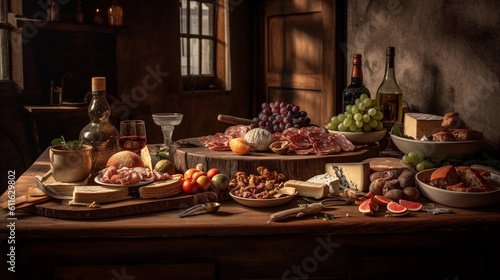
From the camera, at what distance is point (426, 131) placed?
2359mm

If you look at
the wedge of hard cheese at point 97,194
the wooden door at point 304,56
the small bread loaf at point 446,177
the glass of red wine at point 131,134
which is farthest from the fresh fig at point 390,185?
the wooden door at point 304,56

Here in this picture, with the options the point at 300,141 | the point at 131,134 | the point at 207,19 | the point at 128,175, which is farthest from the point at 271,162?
the point at 207,19

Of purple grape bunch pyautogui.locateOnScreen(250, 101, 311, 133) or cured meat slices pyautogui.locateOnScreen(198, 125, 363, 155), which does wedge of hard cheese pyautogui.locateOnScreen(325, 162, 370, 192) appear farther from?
purple grape bunch pyautogui.locateOnScreen(250, 101, 311, 133)

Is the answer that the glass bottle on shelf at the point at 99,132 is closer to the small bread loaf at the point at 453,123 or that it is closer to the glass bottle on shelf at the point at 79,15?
the small bread loaf at the point at 453,123

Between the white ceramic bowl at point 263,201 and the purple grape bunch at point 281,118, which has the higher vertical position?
the purple grape bunch at point 281,118

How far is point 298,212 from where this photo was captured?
1.76m

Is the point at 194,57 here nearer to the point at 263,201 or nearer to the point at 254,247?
the point at 263,201

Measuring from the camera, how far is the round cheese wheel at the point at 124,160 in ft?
6.80

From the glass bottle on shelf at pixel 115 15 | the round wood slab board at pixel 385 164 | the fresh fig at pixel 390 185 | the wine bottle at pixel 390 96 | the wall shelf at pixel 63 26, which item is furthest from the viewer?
the glass bottle on shelf at pixel 115 15

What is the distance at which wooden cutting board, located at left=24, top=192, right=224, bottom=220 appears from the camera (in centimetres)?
176

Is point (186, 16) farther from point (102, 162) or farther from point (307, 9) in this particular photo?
point (102, 162)

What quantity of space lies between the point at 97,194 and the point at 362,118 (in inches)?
49.8

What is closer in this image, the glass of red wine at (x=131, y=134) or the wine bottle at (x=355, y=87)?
the glass of red wine at (x=131, y=134)

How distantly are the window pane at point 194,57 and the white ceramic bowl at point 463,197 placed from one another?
4053 mm
